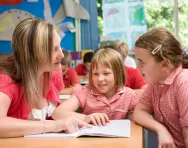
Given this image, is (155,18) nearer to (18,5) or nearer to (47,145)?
(18,5)

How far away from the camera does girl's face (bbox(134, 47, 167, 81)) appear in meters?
1.25

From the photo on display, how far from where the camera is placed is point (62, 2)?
15.9 ft

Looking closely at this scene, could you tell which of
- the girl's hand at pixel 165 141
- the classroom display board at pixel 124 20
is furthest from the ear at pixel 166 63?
the classroom display board at pixel 124 20

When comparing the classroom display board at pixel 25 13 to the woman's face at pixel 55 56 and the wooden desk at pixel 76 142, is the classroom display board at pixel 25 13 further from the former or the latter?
the wooden desk at pixel 76 142

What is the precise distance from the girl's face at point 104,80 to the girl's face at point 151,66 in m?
0.32

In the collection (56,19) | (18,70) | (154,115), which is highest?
(56,19)

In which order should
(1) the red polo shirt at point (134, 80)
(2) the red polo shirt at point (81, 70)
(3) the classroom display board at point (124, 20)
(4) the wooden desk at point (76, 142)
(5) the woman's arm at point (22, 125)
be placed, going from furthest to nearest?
1. (3) the classroom display board at point (124, 20)
2. (2) the red polo shirt at point (81, 70)
3. (1) the red polo shirt at point (134, 80)
4. (5) the woman's arm at point (22, 125)
5. (4) the wooden desk at point (76, 142)

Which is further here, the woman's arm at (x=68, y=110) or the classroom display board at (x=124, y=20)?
the classroom display board at (x=124, y=20)

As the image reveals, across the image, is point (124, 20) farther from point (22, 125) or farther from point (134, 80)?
point (22, 125)

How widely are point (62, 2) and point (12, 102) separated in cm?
379

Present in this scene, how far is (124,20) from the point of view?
482cm

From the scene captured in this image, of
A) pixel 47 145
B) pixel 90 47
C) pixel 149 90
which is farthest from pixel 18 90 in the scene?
pixel 90 47

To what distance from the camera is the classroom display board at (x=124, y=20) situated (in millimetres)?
4754

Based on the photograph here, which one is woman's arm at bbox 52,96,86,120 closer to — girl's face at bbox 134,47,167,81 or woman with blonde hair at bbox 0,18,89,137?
woman with blonde hair at bbox 0,18,89,137
